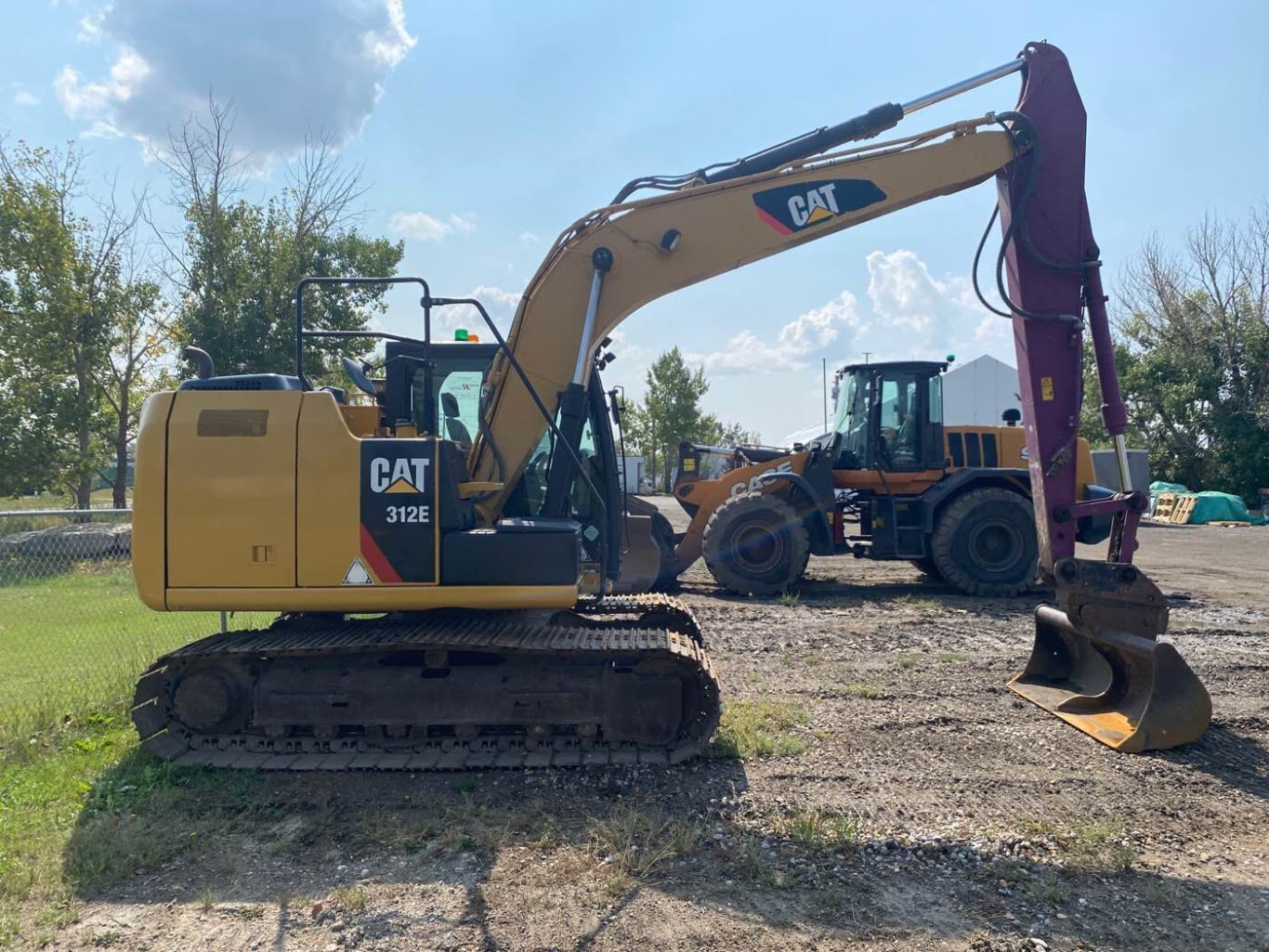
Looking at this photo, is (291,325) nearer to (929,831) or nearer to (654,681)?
(654,681)

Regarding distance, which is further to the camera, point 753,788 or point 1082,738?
point 1082,738

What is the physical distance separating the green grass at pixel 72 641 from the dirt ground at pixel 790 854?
2.25 m

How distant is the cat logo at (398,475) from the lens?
475cm

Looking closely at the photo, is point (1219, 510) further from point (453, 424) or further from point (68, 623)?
point (68, 623)

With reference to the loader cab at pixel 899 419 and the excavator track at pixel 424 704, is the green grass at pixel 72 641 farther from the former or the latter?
the loader cab at pixel 899 419

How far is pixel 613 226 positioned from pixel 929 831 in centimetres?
394

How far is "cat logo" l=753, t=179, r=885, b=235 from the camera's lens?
5.59 metres

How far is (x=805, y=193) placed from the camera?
5.64 meters

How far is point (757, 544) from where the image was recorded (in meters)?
11.0

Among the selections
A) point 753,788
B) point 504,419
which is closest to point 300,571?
point 504,419

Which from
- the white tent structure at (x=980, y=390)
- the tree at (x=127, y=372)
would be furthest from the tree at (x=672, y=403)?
the tree at (x=127, y=372)

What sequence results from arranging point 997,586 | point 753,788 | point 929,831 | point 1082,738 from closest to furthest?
point 929,831, point 753,788, point 1082,738, point 997,586

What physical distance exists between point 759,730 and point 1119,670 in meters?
2.47

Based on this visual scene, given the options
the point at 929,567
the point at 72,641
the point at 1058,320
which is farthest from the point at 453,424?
the point at 929,567
